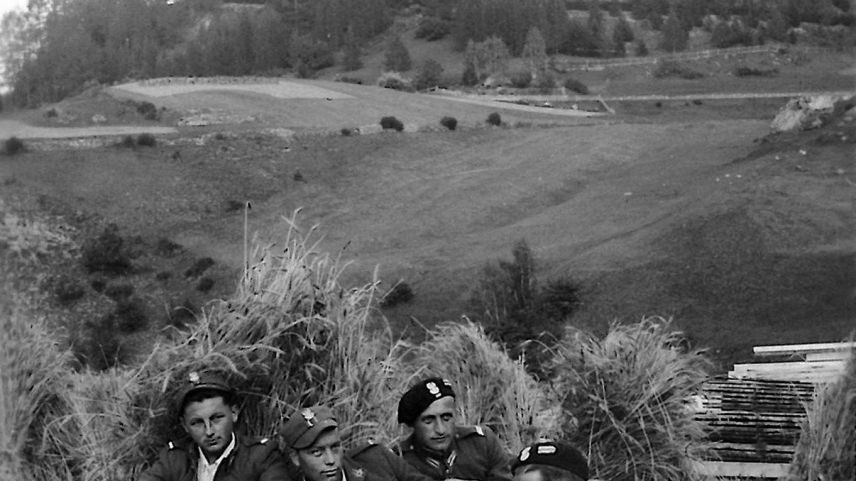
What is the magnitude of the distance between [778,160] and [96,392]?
37297 millimetres

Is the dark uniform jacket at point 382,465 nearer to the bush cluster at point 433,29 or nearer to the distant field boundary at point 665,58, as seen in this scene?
the distant field boundary at point 665,58

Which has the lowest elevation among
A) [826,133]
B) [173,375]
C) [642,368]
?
[826,133]

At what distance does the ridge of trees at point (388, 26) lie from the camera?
6219 cm

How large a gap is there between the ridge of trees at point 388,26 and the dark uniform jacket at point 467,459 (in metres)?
44.5

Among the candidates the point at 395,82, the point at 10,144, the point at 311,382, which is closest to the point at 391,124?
the point at 395,82

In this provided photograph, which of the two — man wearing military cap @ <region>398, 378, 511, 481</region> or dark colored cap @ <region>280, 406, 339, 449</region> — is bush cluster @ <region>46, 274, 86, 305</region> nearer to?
man wearing military cap @ <region>398, 378, 511, 481</region>

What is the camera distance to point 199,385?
154 inches

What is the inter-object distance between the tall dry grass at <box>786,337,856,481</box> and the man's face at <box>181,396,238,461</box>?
300cm

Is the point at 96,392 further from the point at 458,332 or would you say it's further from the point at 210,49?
the point at 210,49

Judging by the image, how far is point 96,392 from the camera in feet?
17.2

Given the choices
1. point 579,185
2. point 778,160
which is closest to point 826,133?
point 778,160

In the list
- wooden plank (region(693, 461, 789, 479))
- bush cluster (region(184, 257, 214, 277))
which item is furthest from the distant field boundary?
wooden plank (region(693, 461, 789, 479))

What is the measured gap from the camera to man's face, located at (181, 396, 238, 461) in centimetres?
388

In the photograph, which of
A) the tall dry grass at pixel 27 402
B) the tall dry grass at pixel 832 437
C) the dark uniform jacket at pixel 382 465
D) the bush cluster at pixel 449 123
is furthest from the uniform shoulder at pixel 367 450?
the bush cluster at pixel 449 123
